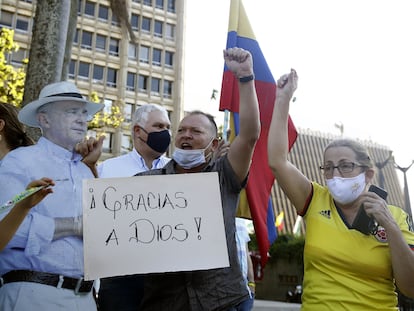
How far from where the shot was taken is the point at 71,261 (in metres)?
2.39

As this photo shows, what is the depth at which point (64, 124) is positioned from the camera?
8.80 feet

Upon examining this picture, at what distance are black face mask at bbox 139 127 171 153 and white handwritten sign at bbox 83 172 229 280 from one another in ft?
3.61

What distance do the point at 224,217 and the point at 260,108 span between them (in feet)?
6.41

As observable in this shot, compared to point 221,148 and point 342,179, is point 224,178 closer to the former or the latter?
point 221,148

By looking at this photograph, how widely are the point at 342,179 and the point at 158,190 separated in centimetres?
99

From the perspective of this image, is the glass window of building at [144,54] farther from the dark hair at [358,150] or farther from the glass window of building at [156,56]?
the dark hair at [358,150]

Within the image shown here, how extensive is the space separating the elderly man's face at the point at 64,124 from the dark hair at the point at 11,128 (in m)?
0.59

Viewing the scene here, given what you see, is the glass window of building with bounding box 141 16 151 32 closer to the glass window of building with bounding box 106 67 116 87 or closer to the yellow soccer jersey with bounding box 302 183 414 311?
the glass window of building with bounding box 106 67 116 87

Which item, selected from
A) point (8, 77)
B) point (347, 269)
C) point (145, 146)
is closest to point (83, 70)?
point (8, 77)

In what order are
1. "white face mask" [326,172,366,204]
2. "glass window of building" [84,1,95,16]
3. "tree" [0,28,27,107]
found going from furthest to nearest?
"glass window of building" [84,1,95,16] → "tree" [0,28,27,107] → "white face mask" [326,172,366,204]

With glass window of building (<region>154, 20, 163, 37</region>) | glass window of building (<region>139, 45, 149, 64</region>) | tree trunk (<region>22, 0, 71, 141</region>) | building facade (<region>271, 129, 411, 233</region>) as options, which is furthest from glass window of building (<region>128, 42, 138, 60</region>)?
tree trunk (<region>22, 0, 71, 141</region>)

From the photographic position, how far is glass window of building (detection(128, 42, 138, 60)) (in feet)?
150

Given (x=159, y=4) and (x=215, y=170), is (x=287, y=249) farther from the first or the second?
(x=215, y=170)

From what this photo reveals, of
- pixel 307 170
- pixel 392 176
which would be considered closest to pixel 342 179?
pixel 307 170
